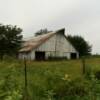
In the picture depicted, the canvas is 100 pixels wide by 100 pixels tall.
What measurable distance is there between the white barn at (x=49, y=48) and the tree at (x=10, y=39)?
1.00 m

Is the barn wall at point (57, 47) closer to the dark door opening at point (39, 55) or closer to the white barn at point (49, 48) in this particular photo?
the white barn at point (49, 48)

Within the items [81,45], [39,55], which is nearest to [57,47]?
[39,55]

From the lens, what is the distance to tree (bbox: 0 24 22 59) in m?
43.6

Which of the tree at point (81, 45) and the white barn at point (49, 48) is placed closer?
the white barn at point (49, 48)

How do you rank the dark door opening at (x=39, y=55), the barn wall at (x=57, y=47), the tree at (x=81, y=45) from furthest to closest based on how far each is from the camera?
Answer: the tree at (x=81, y=45), the barn wall at (x=57, y=47), the dark door opening at (x=39, y=55)

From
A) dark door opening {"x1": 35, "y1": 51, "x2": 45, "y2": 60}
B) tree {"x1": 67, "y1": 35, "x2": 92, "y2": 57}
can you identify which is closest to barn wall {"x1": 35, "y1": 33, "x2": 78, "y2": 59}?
dark door opening {"x1": 35, "y1": 51, "x2": 45, "y2": 60}

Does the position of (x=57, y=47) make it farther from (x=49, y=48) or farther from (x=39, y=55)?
(x=39, y=55)

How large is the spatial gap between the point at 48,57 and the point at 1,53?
566 centimetres

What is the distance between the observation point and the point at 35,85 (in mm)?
10906

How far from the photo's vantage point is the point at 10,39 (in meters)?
44.1

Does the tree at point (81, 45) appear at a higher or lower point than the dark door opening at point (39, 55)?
higher

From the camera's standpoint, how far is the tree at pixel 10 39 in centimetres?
4359

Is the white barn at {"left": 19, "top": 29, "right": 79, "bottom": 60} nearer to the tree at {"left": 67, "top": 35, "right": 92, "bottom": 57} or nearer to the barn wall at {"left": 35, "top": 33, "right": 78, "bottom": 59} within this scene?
the barn wall at {"left": 35, "top": 33, "right": 78, "bottom": 59}

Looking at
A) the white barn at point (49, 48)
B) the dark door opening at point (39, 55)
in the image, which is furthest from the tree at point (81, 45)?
the dark door opening at point (39, 55)
